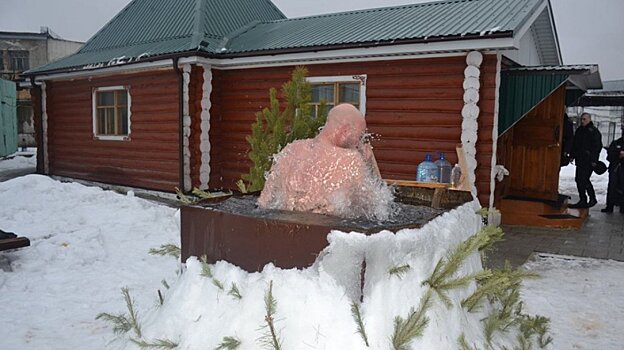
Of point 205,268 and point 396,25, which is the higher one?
point 396,25

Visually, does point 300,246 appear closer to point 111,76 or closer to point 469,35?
point 469,35

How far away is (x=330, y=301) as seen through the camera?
193 cm

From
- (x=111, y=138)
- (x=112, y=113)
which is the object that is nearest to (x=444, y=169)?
(x=111, y=138)

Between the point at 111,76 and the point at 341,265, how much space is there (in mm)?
10033

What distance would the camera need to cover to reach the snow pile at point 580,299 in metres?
3.66

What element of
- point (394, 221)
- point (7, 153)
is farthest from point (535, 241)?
point (7, 153)

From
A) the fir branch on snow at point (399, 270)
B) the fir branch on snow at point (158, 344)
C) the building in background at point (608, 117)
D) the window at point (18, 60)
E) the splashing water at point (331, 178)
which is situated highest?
the window at point (18, 60)

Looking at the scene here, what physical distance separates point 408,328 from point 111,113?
1045 cm

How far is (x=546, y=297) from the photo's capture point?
446cm

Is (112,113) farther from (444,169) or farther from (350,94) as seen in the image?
(444,169)

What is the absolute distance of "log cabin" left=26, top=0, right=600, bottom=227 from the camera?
22.2 ft

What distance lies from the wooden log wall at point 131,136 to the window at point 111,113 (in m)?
0.15

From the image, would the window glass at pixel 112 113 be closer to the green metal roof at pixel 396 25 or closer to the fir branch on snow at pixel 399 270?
the green metal roof at pixel 396 25

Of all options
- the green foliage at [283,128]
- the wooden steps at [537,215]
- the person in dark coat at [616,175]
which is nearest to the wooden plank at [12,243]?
the green foliage at [283,128]
